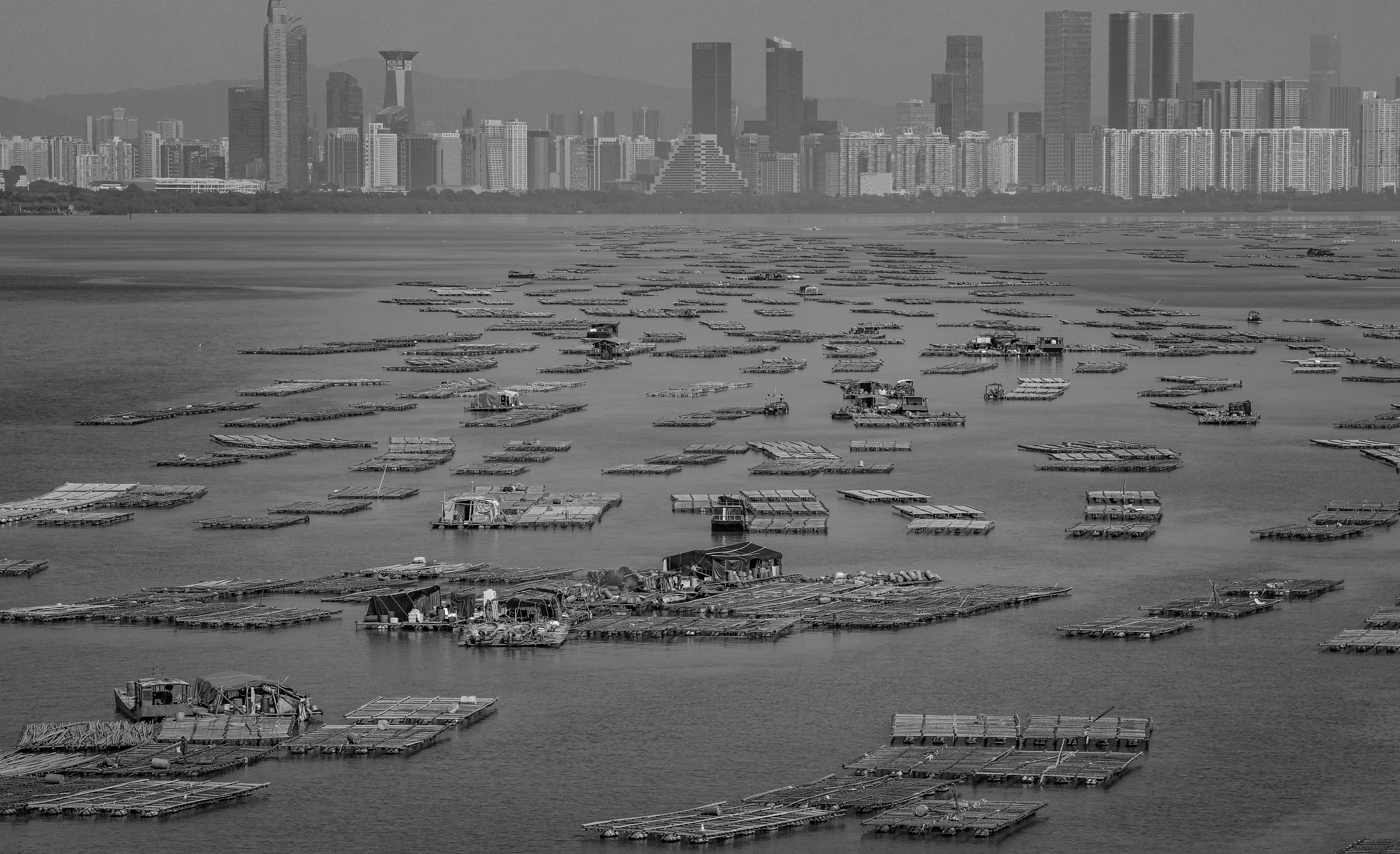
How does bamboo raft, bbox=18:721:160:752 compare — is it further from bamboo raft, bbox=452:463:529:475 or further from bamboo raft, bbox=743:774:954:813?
bamboo raft, bbox=452:463:529:475

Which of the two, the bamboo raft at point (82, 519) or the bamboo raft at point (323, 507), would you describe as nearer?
the bamboo raft at point (82, 519)

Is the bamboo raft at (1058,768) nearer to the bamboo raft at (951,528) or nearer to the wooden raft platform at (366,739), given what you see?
the wooden raft platform at (366,739)

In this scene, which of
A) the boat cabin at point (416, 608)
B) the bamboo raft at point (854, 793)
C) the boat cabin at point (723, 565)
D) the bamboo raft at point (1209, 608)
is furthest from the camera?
the boat cabin at point (723, 565)

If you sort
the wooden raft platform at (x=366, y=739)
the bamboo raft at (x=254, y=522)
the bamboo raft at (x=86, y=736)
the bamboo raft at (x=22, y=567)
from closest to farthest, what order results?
the bamboo raft at (x=86, y=736) < the wooden raft platform at (x=366, y=739) < the bamboo raft at (x=22, y=567) < the bamboo raft at (x=254, y=522)

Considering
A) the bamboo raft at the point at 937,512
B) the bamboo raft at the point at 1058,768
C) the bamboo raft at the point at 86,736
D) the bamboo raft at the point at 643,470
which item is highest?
the bamboo raft at the point at 643,470

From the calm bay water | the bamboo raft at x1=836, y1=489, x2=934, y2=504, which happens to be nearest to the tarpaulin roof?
the calm bay water

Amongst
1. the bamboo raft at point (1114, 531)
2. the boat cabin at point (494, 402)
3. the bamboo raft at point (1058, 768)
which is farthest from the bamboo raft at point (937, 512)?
the boat cabin at point (494, 402)

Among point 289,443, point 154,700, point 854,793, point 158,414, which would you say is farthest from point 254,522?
point 854,793
